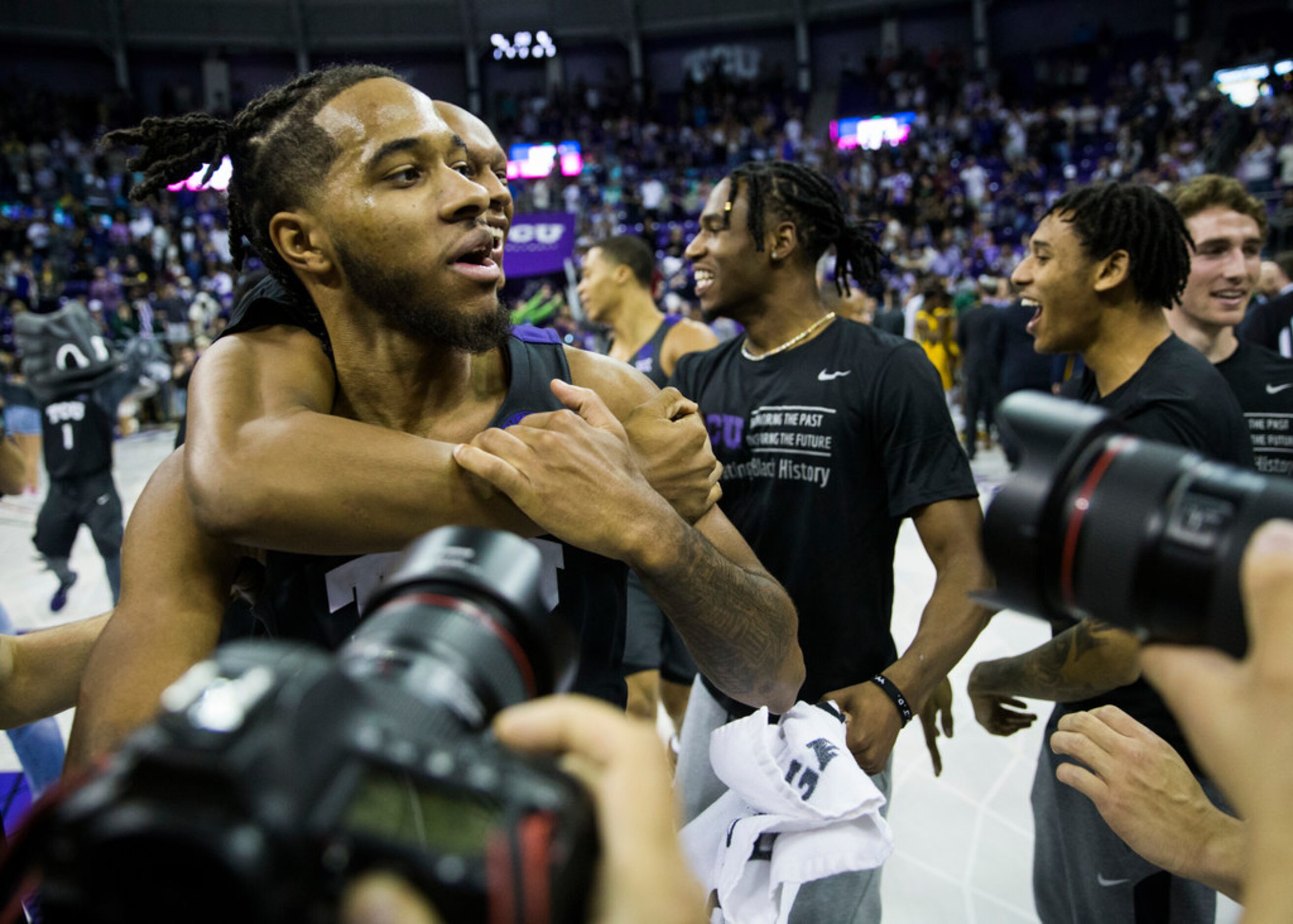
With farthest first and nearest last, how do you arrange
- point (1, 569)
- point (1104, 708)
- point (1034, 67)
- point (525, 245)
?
point (1034, 67)
point (525, 245)
point (1, 569)
point (1104, 708)

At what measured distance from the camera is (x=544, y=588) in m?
1.39

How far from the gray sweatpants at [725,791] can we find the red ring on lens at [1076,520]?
1.32m

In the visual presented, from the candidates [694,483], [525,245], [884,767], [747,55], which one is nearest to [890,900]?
[884,767]

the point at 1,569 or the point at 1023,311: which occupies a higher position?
the point at 1023,311

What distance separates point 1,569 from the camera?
6.31 metres

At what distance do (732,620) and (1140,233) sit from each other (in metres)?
1.69

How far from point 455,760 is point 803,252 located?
7.97 ft

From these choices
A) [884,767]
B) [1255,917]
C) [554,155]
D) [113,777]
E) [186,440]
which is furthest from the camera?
[554,155]

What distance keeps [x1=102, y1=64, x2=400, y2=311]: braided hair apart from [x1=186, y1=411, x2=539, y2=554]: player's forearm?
52cm

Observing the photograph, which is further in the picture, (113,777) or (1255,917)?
(1255,917)

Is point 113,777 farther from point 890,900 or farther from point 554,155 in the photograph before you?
Result: point 554,155

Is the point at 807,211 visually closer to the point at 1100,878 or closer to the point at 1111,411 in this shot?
the point at 1111,411

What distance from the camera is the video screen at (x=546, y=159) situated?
80.5 feet

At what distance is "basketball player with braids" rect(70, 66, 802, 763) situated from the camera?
1271 millimetres
